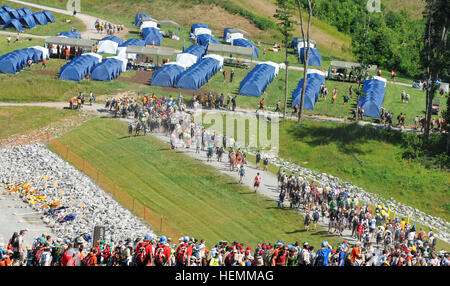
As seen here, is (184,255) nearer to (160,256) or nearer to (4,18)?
(160,256)

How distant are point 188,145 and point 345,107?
25.0 meters

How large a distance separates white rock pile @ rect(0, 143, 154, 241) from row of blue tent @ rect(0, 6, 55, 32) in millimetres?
50088

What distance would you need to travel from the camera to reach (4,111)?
64625mm

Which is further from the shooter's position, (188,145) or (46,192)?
(188,145)

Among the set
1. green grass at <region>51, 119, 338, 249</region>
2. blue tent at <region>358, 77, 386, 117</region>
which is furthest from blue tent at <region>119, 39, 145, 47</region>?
blue tent at <region>358, 77, 386, 117</region>

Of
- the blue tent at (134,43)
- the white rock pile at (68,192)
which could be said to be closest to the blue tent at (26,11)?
the blue tent at (134,43)

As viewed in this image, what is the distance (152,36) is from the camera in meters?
97.4

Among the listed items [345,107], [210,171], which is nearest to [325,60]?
[345,107]

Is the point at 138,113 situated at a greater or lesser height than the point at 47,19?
lesser

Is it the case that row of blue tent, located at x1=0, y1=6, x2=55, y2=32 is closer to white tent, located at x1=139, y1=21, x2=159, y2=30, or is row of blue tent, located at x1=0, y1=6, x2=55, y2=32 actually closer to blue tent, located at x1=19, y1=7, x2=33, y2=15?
blue tent, located at x1=19, y1=7, x2=33, y2=15

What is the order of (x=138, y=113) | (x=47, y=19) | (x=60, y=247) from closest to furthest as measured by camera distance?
(x=60, y=247) < (x=138, y=113) < (x=47, y=19)

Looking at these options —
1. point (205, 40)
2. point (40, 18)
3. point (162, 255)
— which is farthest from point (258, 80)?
point (162, 255)

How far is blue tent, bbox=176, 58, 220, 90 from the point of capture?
75000 mm
